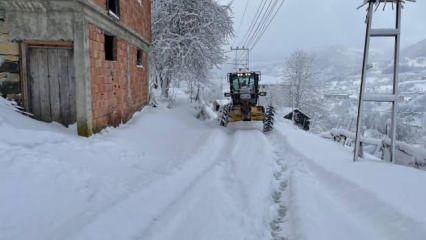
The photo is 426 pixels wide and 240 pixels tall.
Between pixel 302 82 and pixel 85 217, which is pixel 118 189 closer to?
pixel 85 217

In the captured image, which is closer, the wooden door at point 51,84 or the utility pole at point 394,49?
the utility pole at point 394,49

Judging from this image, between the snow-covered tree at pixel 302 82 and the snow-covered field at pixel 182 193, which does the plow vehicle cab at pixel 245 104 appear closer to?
the snow-covered field at pixel 182 193

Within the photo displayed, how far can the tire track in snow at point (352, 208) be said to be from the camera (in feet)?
13.5

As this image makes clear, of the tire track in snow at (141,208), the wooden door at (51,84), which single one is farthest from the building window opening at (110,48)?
the tire track in snow at (141,208)

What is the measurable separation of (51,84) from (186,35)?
45.3ft

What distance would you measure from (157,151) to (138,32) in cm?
782

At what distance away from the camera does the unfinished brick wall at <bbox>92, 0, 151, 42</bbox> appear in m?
12.1

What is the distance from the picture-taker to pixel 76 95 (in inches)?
323

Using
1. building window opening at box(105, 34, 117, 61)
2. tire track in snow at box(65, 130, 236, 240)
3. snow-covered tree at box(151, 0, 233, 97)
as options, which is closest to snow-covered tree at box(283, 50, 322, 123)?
snow-covered tree at box(151, 0, 233, 97)

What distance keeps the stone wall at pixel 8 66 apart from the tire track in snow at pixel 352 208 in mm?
6812

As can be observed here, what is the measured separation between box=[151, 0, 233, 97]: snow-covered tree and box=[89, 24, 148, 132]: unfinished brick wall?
6.32 metres

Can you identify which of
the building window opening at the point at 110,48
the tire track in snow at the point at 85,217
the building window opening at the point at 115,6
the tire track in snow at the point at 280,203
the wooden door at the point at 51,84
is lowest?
the tire track in snow at the point at 280,203

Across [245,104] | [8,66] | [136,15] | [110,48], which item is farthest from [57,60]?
[245,104]

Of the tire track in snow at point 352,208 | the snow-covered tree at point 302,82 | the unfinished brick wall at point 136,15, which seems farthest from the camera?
the snow-covered tree at point 302,82
